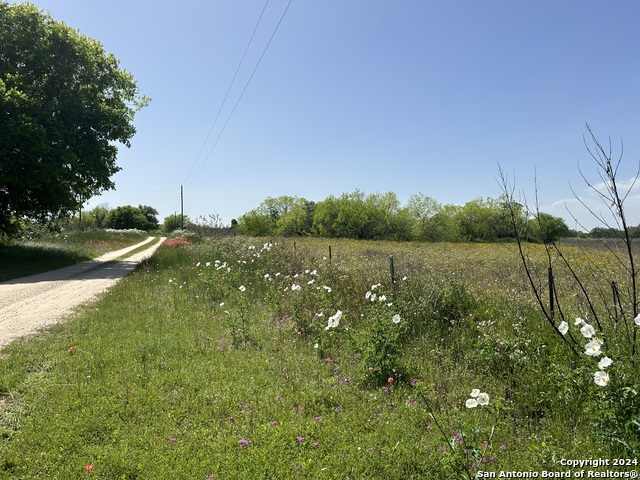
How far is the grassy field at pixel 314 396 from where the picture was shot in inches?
120

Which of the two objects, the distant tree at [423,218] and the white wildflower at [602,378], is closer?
the white wildflower at [602,378]

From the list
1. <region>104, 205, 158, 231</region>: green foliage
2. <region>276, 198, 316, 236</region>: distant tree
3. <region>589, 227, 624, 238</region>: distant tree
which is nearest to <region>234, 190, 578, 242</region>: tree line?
<region>276, 198, 316, 236</region>: distant tree

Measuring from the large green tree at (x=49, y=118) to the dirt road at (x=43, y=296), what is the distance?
5724 millimetres

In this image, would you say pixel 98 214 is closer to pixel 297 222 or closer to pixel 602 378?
pixel 297 222

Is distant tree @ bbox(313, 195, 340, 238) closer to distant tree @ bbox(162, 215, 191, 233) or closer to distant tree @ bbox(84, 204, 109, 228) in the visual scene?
distant tree @ bbox(162, 215, 191, 233)

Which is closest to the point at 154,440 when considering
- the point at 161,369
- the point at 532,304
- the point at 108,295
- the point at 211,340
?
the point at 161,369

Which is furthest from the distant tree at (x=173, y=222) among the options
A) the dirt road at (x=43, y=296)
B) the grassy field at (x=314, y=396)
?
the grassy field at (x=314, y=396)

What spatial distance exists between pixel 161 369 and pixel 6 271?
14.9 meters

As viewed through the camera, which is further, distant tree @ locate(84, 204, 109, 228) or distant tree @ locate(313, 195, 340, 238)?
distant tree @ locate(84, 204, 109, 228)

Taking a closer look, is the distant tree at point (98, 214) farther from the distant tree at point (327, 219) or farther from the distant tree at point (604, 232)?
the distant tree at point (604, 232)

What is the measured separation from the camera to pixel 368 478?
2902 millimetres

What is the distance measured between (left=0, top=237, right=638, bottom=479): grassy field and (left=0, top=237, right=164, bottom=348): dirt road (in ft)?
3.65

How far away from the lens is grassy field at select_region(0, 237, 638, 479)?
3061 millimetres

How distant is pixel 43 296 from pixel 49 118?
11.9 meters
